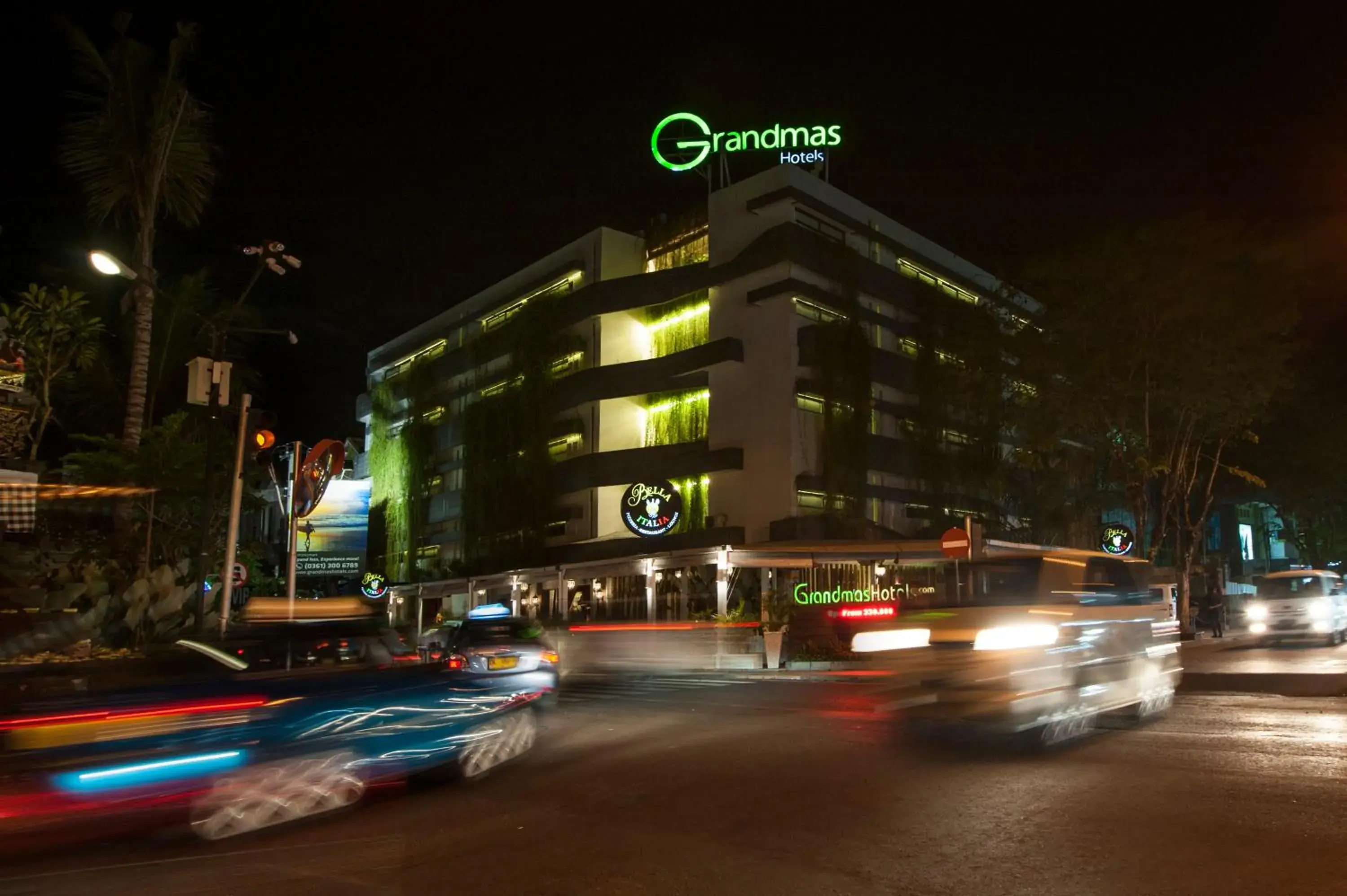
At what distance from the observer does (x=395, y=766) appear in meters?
8.35

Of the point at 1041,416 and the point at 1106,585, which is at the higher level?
the point at 1041,416

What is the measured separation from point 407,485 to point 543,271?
47.0 feet

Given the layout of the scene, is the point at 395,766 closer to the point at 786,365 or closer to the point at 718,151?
the point at 786,365

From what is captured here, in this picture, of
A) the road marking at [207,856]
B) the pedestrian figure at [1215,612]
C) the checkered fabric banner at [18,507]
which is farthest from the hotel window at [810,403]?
the road marking at [207,856]

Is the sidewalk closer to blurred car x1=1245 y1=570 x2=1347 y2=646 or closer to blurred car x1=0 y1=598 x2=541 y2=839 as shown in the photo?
blurred car x1=1245 y1=570 x2=1347 y2=646

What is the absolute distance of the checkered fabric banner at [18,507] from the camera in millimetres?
18375

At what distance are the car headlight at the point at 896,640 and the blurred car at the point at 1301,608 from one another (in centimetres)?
1861

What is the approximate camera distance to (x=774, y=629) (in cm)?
2458

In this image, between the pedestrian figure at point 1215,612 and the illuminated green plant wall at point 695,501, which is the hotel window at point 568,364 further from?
the pedestrian figure at point 1215,612

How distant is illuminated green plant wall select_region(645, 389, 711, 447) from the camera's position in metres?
37.8

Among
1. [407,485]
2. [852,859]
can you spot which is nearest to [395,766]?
[852,859]

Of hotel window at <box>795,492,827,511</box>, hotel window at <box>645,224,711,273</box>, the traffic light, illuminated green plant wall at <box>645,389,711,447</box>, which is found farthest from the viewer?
hotel window at <box>645,224,711,273</box>

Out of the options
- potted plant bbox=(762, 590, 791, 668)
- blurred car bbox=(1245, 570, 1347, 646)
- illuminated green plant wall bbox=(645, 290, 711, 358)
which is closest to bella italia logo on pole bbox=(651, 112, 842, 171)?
illuminated green plant wall bbox=(645, 290, 711, 358)

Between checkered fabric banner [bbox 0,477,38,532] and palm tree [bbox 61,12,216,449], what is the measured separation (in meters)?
1.93
